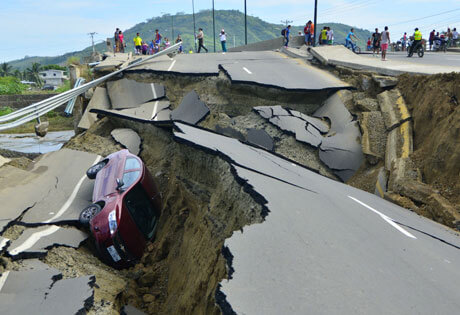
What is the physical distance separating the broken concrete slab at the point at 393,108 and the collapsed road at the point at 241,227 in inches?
32.1

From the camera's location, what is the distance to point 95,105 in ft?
45.5

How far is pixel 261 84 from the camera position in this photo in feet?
39.1

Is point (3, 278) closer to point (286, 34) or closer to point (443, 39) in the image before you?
point (286, 34)

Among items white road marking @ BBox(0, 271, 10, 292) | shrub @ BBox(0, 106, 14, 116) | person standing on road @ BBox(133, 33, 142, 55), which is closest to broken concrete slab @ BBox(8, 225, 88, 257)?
white road marking @ BBox(0, 271, 10, 292)

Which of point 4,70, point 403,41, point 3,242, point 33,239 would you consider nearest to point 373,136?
point 33,239

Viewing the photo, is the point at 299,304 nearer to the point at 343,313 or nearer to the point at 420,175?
the point at 343,313

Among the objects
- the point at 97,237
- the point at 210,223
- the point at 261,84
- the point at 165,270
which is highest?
the point at 261,84

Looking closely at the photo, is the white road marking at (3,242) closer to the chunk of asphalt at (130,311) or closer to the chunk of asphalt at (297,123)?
the chunk of asphalt at (130,311)

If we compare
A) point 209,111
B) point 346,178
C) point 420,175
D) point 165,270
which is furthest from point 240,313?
point 209,111

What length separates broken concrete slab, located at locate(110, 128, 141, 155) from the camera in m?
10.6

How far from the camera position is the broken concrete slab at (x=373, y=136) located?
30.0 ft

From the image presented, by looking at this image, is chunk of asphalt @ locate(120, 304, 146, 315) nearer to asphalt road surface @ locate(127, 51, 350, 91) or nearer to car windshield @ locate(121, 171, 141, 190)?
car windshield @ locate(121, 171, 141, 190)

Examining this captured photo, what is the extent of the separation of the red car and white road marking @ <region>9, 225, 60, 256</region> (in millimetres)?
535

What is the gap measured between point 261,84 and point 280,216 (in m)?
8.39
